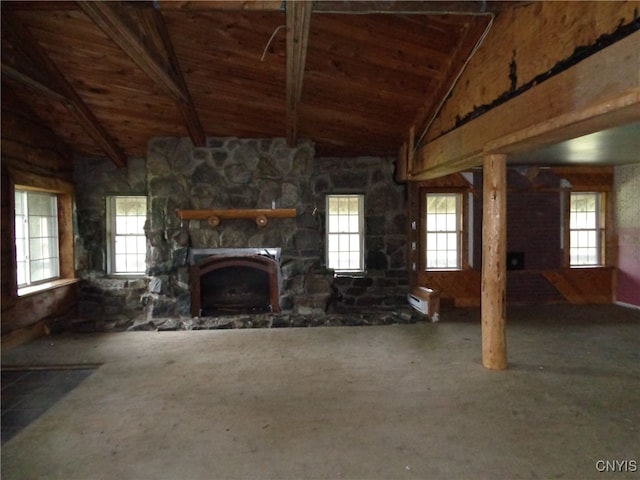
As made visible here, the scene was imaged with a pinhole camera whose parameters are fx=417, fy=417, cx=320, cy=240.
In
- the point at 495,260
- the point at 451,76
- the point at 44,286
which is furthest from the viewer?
the point at 44,286

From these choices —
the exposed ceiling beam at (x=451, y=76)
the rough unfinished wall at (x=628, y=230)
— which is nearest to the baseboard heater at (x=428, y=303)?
the exposed ceiling beam at (x=451, y=76)

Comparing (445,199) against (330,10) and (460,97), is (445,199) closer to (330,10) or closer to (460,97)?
(460,97)

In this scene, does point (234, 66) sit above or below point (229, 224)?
above

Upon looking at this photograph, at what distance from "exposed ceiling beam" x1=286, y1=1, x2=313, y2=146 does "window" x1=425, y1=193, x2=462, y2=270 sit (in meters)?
3.06

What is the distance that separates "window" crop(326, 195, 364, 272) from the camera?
22.4ft

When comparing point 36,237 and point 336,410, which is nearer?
point 336,410

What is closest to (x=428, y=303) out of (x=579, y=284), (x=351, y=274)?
(x=351, y=274)

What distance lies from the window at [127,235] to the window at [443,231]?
182 inches

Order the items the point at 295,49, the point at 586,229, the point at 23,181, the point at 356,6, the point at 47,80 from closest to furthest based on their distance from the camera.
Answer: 1. the point at 356,6
2. the point at 295,49
3. the point at 47,80
4. the point at 23,181
5. the point at 586,229

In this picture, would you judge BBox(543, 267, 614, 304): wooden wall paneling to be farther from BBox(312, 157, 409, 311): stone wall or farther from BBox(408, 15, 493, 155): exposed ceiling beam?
BBox(408, 15, 493, 155): exposed ceiling beam

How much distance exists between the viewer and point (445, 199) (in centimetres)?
709

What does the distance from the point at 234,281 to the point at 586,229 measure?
242 inches

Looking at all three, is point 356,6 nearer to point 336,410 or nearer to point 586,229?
point 336,410

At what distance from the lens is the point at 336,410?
3.11m
